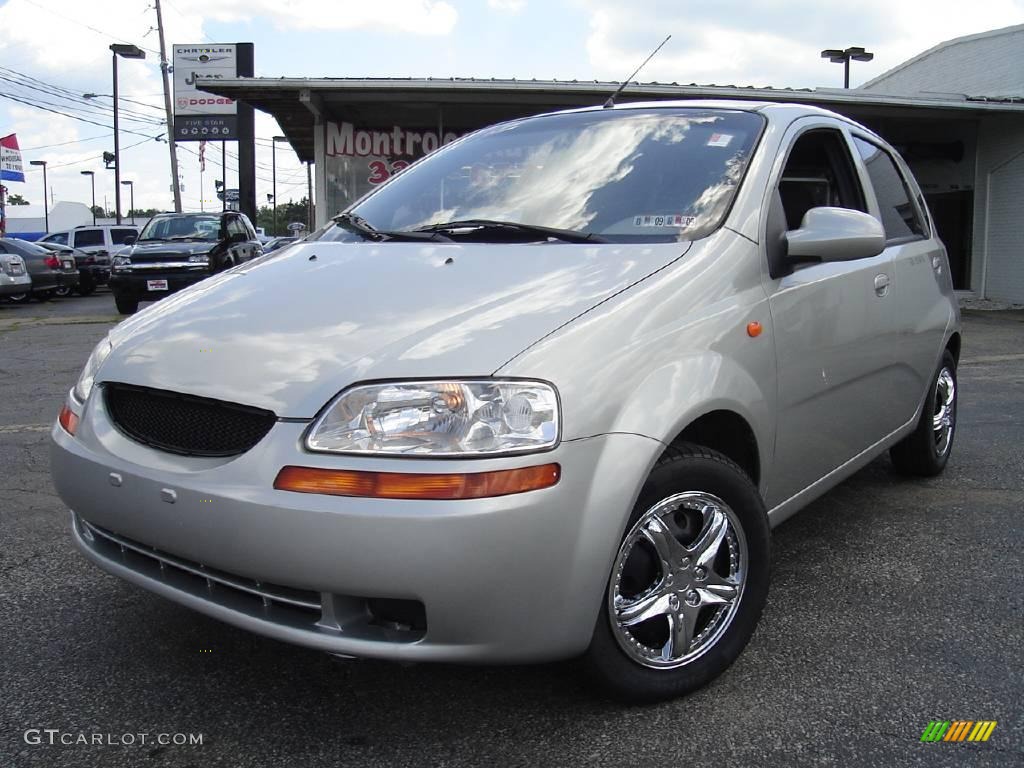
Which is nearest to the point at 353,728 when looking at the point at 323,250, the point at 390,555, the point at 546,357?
the point at 390,555

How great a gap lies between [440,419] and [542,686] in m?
0.87

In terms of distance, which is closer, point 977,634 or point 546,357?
point 546,357

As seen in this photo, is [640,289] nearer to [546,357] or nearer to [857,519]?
[546,357]

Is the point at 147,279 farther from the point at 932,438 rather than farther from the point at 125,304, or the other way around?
the point at 932,438

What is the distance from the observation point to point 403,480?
6.31ft

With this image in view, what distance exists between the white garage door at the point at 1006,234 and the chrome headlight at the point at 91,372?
54.4ft

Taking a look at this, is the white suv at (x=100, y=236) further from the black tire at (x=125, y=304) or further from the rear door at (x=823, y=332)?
the rear door at (x=823, y=332)

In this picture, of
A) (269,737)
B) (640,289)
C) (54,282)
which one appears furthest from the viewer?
(54,282)

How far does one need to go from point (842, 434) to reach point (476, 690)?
5.16ft

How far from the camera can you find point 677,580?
7.72 feet

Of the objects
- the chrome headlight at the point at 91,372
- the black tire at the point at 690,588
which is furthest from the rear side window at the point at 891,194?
the chrome headlight at the point at 91,372

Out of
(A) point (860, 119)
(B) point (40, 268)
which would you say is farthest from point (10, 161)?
(A) point (860, 119)

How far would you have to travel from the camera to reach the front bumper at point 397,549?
6.23ft

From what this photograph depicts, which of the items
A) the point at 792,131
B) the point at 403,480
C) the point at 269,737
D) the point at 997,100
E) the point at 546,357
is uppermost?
the point at 997,100
